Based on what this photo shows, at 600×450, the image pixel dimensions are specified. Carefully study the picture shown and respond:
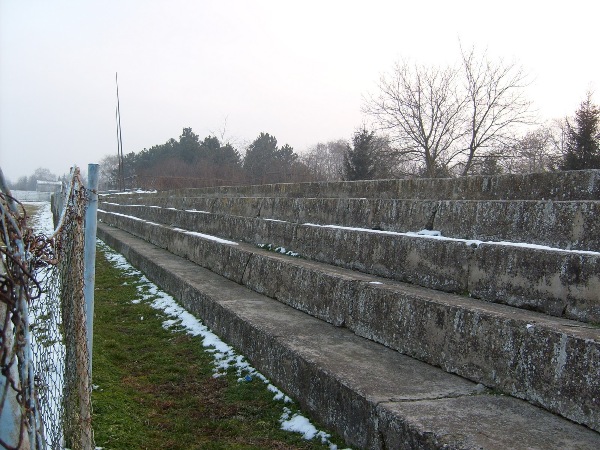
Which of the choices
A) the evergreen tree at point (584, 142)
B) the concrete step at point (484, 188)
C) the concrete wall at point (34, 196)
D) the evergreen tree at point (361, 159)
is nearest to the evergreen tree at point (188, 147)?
the evergreen tree at point (361, 159)

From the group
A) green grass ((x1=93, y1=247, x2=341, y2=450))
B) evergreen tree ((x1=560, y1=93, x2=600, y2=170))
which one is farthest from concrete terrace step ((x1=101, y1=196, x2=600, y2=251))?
evergreen tree ((x1=560, y1=93, x2=600, y2=170))

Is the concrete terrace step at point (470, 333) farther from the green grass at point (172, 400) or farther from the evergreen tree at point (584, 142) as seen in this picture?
the evergreen tree at point (584, 142)

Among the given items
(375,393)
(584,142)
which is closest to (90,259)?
(375,393)

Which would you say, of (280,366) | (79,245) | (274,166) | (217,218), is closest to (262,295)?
(280,366)

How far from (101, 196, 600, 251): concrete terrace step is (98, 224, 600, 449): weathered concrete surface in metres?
1.22

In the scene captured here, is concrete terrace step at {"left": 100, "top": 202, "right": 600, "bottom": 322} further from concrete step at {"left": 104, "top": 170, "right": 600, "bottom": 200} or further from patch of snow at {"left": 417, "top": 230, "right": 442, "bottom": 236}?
concrete step at {"left": 104, "top": 170, "right": 600, "bottom": 200}

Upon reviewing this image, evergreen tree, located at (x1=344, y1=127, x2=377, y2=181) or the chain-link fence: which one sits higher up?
evergreen tree, located at (x1=344, y1=127, x2=377, y2=181)

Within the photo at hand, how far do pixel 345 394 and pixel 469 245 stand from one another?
4.76 ft

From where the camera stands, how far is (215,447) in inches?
111

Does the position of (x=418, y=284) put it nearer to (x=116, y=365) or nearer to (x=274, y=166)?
(x=116, y=365)

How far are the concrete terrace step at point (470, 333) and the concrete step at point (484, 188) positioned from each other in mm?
1396

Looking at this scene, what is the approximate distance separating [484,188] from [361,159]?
18.2 metres

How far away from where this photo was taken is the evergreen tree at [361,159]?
2270 centimetres

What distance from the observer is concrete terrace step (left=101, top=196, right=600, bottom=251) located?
10.2ft
